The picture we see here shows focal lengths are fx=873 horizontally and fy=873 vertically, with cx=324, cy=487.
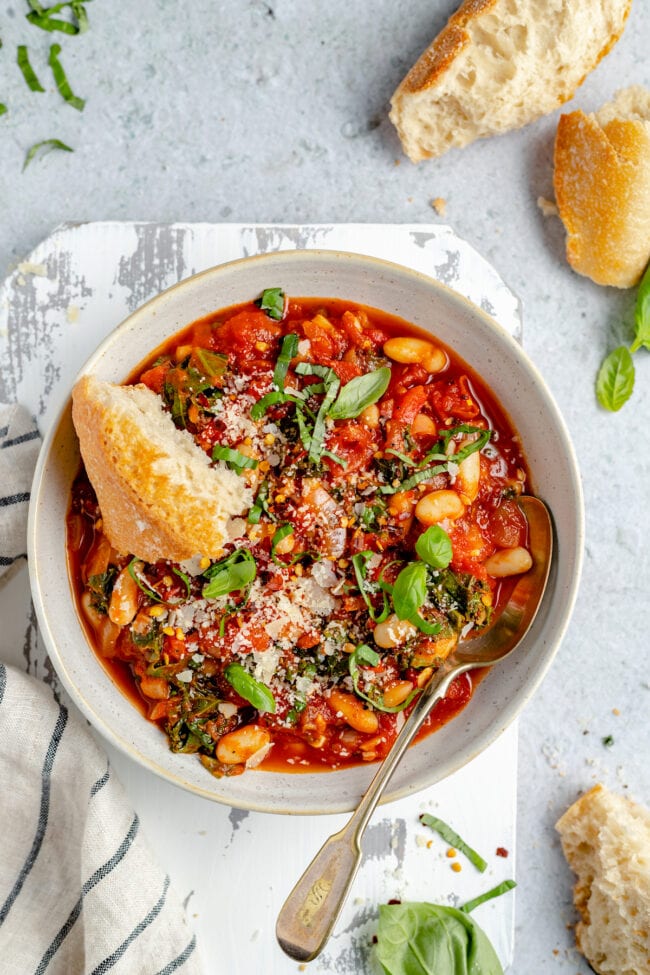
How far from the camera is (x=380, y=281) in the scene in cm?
336

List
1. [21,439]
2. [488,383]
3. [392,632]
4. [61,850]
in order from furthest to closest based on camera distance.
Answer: [61,850] < [21,439] < [488,383] < [392,632]

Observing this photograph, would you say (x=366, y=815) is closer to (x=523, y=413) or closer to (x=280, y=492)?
(x=280, y=492)

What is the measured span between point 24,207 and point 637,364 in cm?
288

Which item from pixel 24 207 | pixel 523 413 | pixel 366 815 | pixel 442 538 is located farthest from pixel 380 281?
pixel 366 815

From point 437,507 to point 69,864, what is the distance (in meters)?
2.21

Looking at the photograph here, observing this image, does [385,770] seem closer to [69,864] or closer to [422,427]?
[422,427]

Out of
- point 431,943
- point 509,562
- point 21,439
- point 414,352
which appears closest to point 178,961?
point 431,943

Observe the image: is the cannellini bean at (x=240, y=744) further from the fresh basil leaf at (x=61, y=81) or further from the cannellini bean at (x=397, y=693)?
the fresh basil leaf at (x=61, y=81)

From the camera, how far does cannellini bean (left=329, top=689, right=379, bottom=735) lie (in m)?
3.26

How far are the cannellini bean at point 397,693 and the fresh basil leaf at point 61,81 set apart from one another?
2.90 meters

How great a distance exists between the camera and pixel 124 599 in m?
3.22

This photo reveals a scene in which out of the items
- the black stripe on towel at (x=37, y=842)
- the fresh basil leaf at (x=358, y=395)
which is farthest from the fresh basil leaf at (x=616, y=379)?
the black stripe on towel at (x=37, y=842)

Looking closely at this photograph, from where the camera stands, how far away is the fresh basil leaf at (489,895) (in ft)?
12.6

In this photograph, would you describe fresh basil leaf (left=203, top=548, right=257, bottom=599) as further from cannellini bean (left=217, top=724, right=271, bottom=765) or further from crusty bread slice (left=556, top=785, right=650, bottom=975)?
crusty bread slice (left=556, top=785, right=650, bottom=975)
